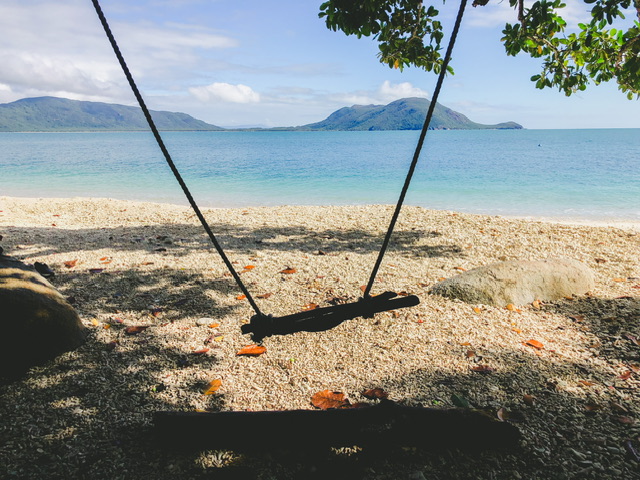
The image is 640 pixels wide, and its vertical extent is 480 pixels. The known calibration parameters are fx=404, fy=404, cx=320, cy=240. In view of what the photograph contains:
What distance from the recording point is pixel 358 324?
3686 mm

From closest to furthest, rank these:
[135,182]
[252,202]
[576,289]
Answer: [576,289] < [252,202] < [135,182]

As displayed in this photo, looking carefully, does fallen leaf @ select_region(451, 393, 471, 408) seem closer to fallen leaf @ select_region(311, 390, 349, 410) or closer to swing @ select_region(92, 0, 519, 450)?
swing @ select_region(92, 0, 519, 450)

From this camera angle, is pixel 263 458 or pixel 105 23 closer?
pixel 105 23

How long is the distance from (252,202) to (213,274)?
469 inches

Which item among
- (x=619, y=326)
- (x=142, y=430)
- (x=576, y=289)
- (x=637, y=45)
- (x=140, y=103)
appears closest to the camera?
(x=140, y=103)

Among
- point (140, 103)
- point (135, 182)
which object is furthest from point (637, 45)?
point (135, 182)

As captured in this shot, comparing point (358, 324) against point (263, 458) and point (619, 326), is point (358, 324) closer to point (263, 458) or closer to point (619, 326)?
point (263, 458)

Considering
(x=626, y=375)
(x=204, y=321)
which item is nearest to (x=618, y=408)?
(x=626, y=375)

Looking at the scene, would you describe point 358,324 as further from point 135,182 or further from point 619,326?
point 135,182

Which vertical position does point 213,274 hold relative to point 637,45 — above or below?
below

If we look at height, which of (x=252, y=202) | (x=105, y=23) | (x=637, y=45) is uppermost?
(x=637, y=45)

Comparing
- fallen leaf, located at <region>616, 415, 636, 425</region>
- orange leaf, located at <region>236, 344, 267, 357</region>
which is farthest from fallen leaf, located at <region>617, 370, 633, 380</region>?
orange leaf, located at <region>236, 344, 267, 357</region>

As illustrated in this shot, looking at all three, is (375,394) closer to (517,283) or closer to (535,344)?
(535,344)

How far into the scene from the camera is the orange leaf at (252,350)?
3156 mm
